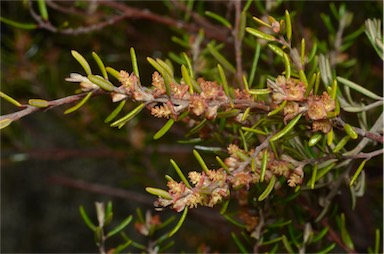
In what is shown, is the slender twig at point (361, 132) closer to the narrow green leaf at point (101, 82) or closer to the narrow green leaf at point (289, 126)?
the narrow green leaf at point (289, 126)

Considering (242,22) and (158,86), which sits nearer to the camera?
(158,86)

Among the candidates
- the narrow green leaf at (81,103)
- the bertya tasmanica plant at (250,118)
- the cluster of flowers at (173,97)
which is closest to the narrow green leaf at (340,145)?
Result: the bertya tasmanica plant at (250,118)

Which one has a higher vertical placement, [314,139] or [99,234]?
[314,139]

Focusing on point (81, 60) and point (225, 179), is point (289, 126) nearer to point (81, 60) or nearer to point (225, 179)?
point (225, 179)

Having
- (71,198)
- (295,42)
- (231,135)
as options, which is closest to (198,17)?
(295,42)

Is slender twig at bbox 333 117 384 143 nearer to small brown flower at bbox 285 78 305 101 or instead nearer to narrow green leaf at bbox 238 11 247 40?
small brown flower at bbox 285 78 305 101

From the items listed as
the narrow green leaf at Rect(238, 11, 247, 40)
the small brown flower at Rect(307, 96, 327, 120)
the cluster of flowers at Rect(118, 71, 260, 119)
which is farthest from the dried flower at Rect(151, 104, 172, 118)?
the narrow green leaf at Rect(238, 11, 247, 40)

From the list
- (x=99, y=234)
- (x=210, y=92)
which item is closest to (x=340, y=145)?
(x=210, y=92)

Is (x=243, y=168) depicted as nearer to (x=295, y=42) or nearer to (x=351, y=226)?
(x=295, y=42)
